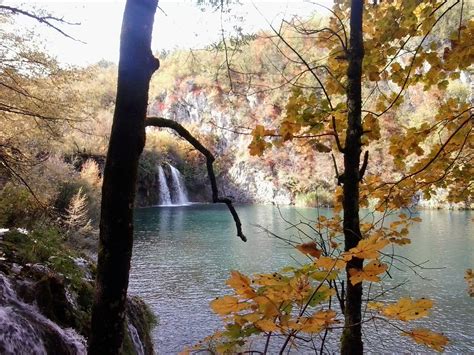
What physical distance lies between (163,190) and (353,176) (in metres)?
28.3

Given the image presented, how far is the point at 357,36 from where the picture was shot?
6.31 feet

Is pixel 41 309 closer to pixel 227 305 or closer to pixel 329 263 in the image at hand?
pixel 227 305

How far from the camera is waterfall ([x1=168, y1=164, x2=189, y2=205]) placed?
3098 cm

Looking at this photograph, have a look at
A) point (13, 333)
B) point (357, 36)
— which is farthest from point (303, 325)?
point (13, 333)

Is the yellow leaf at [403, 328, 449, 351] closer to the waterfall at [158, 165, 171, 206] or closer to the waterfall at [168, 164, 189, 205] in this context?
the waterfall at [158, 165, 171, 206]

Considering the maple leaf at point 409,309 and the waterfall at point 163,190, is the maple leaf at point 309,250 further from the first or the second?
the waterfall at point 163,190

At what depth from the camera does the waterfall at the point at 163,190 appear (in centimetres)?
2926

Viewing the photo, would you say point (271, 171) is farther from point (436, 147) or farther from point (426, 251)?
point (436, 147)

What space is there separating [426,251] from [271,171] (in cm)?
2398

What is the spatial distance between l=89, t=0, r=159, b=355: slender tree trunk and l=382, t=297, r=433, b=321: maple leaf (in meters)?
0.97

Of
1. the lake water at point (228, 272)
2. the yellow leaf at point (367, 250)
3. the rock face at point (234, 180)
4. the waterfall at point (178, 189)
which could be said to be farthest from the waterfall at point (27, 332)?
the waterfall at point (178, 189)

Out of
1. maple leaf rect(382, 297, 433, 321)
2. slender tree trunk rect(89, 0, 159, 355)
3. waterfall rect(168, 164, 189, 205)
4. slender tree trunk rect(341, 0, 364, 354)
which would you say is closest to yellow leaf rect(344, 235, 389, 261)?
maple leaf rect(382, 297, 433, 321)

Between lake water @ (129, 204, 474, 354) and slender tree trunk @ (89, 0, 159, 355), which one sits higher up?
slender tree trunk @ (89, 0, 159, 355)

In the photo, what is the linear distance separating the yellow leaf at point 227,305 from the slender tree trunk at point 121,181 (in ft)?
1.88
